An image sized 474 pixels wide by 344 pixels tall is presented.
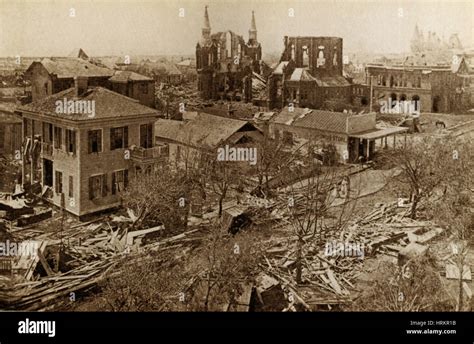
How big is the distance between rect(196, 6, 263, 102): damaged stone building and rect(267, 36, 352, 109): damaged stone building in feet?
1.07

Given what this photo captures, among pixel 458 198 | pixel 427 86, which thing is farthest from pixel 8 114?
pixel 458 198

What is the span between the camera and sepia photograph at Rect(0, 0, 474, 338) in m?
5.95

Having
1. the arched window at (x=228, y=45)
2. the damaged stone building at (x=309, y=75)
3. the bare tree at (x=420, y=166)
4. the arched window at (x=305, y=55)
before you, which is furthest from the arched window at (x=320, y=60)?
the bare tree at (x=420, y=166)

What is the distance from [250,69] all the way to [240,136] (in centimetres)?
94

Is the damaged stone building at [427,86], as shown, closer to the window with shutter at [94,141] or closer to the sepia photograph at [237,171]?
the sepia photograph at [237,171]

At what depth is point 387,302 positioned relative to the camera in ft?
19.4

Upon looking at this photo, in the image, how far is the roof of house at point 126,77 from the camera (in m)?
6.37

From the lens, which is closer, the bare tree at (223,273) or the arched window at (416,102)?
the bare tree at (223,273)

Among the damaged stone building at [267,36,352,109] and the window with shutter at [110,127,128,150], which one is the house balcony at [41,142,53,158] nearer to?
the window with shutter at [110,127,128,150]

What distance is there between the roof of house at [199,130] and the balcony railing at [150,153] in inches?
6.6

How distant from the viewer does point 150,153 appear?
6.37 m

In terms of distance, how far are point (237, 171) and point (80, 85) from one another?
82.0 inches

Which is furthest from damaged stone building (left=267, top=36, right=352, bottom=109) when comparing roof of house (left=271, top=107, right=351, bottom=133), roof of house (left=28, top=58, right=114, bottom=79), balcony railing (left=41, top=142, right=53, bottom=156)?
balcony railing (left=41, top=142, right=53, bottom=156)
